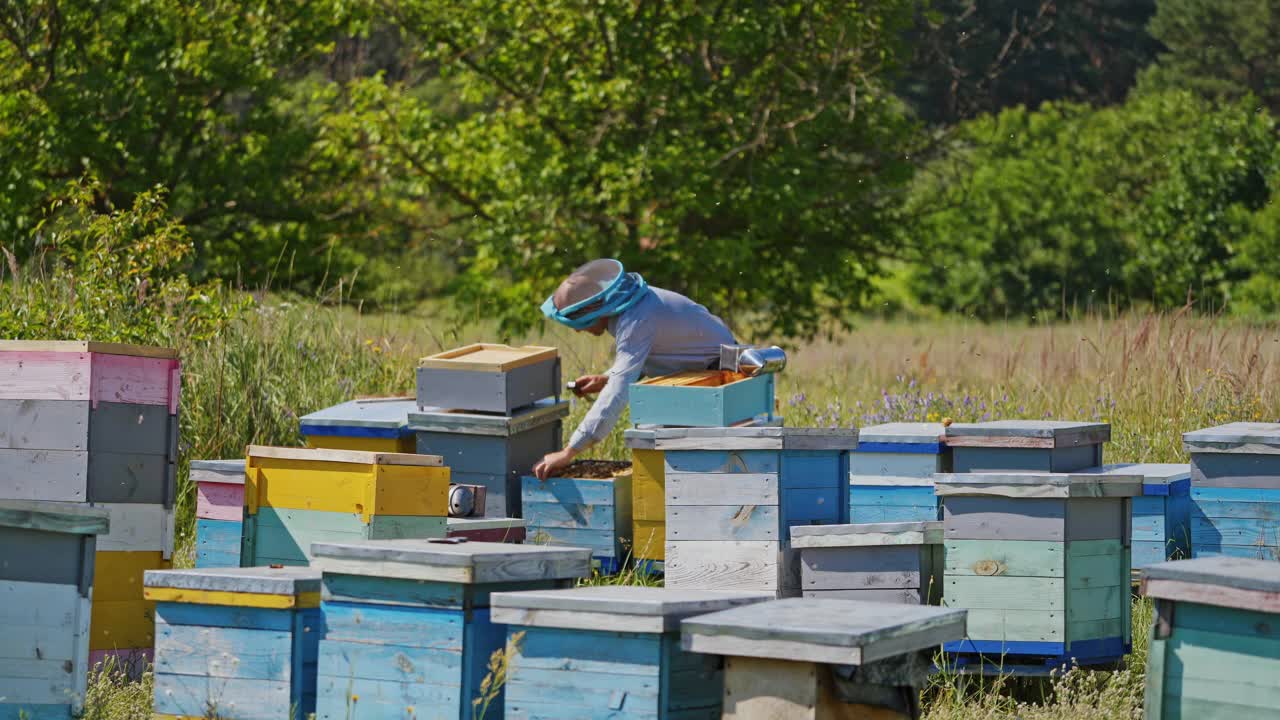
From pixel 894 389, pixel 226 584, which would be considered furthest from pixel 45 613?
pixel 894 389

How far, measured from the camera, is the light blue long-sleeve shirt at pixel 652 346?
6121 mm

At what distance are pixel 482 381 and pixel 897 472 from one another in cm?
189

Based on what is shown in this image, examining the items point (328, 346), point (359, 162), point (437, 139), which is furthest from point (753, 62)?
point (328, 346)

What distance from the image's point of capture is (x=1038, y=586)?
15.5ft

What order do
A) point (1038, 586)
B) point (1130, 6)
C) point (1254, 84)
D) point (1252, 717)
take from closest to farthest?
1. point (1252, 717)
2. point (1038, 586)
3. point (1254, 84)
4. point (1130, 6)

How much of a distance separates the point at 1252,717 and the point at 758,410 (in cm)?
280

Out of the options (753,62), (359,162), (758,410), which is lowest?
(758,410)

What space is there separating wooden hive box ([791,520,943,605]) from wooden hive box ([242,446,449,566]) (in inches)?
53.4

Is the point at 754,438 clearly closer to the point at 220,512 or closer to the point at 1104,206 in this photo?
the point at 220,512

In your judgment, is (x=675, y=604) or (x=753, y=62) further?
(x=753, y=62)

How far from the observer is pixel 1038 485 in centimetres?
470

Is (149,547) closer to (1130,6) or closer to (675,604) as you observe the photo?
(675,604)

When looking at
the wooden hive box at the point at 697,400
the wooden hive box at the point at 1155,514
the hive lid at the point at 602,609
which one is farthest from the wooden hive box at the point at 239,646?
the wooden hive box at the point at 1155,514

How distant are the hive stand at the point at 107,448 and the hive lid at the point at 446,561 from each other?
1.22 meters
